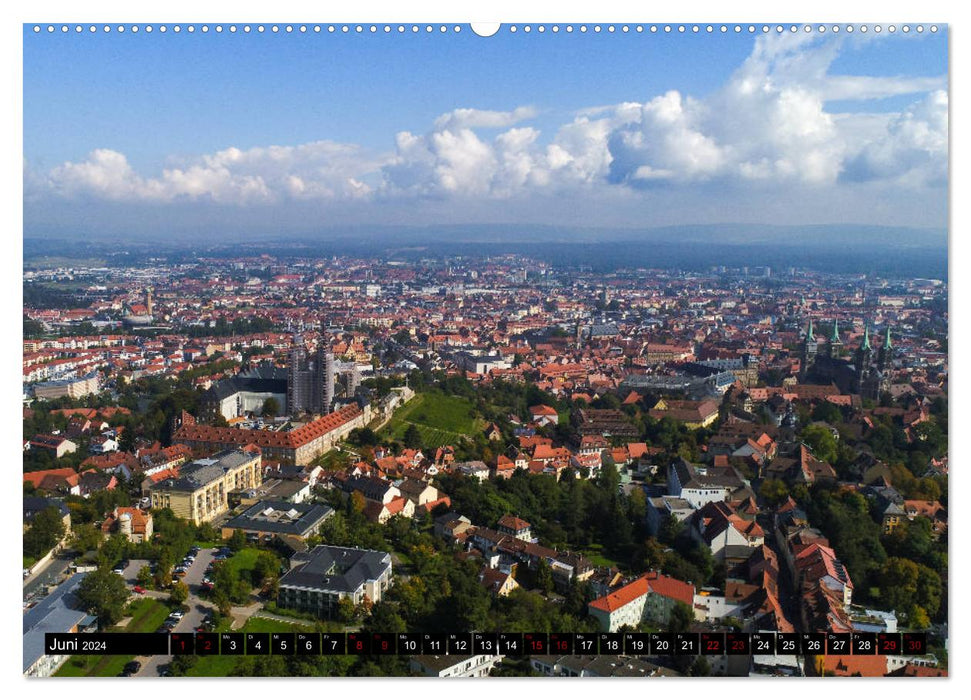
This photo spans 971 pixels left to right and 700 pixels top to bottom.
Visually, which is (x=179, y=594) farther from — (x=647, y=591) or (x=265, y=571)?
(x=647, y=591)

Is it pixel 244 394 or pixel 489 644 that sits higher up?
pixel 489 644

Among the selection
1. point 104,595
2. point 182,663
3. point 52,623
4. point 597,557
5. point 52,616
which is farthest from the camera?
point 597,557

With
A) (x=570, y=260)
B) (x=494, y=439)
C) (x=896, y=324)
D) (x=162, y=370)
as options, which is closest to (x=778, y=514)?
(x=494, y=439)

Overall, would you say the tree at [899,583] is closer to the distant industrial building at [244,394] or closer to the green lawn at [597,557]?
the green lawn at [597,557]

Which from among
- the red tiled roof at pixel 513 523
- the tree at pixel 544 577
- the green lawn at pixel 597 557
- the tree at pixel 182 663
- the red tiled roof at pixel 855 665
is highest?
the tree at pixel 182 663

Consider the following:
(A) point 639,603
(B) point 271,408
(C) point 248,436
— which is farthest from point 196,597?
(B) point 271,408

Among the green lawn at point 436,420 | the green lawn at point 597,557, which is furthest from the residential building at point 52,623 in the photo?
the green lawn at point 436,420
